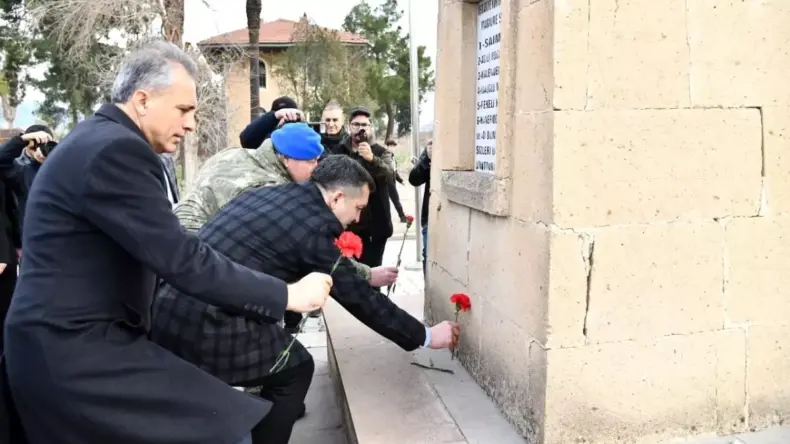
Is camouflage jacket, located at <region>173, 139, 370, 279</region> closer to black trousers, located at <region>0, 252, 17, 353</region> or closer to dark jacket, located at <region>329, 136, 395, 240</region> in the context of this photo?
black trousers, located at <region>0, 252, 17, 353</region>

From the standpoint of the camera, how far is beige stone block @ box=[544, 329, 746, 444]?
2.73 metres

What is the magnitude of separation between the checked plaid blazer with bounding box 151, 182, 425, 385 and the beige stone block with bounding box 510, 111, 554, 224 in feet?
2.64

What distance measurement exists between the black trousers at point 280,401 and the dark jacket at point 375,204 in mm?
2664

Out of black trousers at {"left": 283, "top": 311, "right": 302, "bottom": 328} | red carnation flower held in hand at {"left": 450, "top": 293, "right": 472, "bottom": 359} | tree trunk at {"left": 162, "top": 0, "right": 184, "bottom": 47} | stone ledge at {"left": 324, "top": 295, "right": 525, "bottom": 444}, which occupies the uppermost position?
tree trunk at {"left": 162, "top": 0, "right": 184, "bottom": 47}

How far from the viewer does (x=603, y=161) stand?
2.66 meters

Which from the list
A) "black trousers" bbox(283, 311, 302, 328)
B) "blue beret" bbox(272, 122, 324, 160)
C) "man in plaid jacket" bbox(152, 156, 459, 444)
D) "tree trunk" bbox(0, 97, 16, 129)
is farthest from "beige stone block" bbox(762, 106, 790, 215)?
"tree trunk" bbox(0, 97, 16, 129)

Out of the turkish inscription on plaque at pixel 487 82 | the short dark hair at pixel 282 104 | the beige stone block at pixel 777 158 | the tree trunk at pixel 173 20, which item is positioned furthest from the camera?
Answer: the tree trunk at pixel 173 20

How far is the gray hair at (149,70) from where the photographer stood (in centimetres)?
195

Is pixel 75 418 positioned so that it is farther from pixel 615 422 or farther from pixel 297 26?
pixel 297 26

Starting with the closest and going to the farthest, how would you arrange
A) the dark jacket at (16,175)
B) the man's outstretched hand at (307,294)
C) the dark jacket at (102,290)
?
the dark jacket at (102,290) < the man's outstretched hand at (307,294) < the dark jacket at (16,175)

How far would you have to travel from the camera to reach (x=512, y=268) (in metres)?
3.02

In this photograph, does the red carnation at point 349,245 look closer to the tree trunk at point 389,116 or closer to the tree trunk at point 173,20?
the tree trunk at point 173,20

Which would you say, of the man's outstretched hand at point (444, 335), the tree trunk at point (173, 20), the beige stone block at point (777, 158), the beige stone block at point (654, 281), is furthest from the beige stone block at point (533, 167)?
the tree trunk at point (173, 20)

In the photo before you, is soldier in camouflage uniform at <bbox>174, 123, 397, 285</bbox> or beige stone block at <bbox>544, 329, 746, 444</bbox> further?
soldier in camouflage uniform at <bbox>174, 123, 397, 285</bbox>
